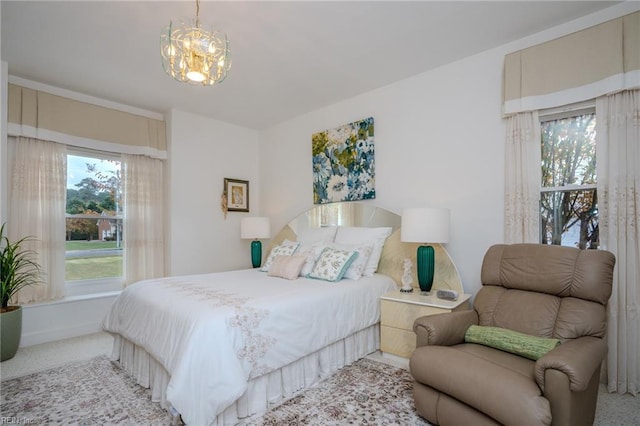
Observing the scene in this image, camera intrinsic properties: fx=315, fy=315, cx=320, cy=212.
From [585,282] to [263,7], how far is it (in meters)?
2.83

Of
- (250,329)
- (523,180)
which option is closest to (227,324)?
(250,329)

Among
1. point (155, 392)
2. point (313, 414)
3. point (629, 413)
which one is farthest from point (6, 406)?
point (629, 413)

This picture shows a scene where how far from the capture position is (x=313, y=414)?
2.02 metres

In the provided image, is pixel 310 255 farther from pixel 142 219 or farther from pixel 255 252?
pixel 142 219

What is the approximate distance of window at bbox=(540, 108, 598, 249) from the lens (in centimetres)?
249

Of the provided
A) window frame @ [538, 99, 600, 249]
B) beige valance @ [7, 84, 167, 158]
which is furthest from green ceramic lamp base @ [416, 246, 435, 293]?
beige valance @ [7, 84, 167, 158]

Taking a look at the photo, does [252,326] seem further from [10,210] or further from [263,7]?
[10,210]

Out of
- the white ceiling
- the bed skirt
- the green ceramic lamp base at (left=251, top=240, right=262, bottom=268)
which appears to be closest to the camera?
the bed skirt

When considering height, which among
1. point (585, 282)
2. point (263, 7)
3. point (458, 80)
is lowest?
point (585, 282)

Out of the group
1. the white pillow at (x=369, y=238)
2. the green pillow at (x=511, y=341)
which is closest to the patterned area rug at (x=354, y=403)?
the green pillow at (x=511, y=341)

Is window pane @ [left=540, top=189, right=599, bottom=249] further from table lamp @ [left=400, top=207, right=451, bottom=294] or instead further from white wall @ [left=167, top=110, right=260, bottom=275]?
white wall @ [left=167, top=110, right=260, bottom=275]

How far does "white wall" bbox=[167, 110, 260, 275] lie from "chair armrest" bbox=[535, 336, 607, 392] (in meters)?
4.05

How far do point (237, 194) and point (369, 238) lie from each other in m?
2.50

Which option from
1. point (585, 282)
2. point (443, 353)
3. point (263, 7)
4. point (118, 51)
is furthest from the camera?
point (118, 51)
